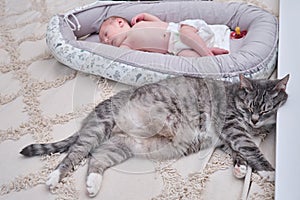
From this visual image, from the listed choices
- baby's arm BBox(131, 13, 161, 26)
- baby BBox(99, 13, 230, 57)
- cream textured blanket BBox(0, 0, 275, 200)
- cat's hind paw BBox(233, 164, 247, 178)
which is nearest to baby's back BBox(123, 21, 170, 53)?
baby BBox(99, 13, 230, 57)

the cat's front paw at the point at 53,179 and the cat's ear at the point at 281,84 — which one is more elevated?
the cat's ear at the point at 281,84

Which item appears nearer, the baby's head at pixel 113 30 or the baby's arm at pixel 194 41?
the baby's arm at pixel 194 41

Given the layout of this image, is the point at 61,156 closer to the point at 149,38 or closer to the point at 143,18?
the point at 149,38

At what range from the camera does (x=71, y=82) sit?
1.93m

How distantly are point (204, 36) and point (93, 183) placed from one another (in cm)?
95

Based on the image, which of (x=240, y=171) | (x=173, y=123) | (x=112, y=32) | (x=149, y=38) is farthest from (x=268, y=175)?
(x=112, y=32)

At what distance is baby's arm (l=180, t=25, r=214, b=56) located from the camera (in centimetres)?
187

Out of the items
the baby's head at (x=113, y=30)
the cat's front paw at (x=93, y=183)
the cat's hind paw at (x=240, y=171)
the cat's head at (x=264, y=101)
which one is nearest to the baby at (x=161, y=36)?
the baby's head at (x=113, y=30)

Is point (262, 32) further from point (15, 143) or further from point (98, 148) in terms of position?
point (15, 143)

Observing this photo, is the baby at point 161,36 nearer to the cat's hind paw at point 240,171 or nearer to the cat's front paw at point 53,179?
the cat's hind paw at point 240,171

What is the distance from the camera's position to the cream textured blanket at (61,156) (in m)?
1.37

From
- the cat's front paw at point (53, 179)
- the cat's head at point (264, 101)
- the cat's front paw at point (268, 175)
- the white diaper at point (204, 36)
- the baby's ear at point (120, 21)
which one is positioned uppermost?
the baby's ear at point (120, 21)

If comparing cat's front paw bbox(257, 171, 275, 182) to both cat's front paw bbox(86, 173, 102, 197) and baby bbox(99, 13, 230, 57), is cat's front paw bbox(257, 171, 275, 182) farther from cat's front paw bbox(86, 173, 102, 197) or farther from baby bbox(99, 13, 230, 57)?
baby bbox(99, 13, 230, 57)

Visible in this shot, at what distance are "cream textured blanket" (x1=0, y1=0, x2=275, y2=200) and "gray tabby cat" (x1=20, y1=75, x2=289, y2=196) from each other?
44 millimetres
